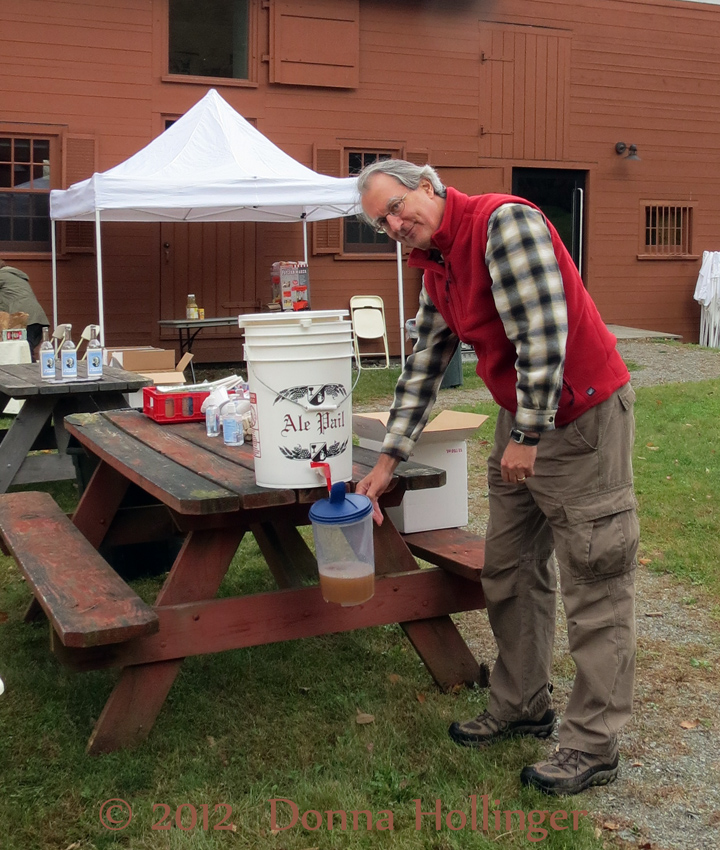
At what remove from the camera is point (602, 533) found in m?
2.61

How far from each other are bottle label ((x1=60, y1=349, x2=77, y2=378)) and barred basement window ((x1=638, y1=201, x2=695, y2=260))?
38.6 ft

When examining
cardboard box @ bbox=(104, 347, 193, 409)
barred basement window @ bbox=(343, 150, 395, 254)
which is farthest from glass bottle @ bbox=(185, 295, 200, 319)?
cardboard box @ bbox=(104, 347, 193, 409)

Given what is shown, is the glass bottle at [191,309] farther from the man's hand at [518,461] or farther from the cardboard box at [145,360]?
the man's hand at [518,461]

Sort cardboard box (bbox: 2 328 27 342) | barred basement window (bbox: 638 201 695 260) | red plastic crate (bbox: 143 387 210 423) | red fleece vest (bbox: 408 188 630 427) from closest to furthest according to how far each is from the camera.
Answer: red fleece vest (bbox: 408 188 630 427), red plastic crate (bbox: 143 387 210 423), cardboard box (bbox: 2 328 27 342), barred basement window (bbox: 638 201 695 260)

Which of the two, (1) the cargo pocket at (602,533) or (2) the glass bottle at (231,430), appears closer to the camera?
(1) the cargo pocket at (602,533)

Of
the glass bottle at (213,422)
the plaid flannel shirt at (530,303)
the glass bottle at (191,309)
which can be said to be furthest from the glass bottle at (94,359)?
the glass bottle at (191,309)

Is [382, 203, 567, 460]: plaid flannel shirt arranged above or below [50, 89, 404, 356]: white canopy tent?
below

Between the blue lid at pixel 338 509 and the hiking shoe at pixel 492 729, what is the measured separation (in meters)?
0.85

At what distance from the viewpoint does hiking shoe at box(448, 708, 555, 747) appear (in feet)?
9.81

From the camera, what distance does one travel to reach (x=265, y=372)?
8.69ft

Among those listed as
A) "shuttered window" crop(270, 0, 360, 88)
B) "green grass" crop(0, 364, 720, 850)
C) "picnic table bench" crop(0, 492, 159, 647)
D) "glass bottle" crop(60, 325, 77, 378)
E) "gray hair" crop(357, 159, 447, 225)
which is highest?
→ "shuttered window" crop(270, 0, 360, 88)

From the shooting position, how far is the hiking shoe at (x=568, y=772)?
267cm

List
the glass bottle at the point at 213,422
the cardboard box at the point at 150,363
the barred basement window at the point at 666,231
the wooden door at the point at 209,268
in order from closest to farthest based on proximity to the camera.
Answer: the glass bottle at the point at 213,422
the cardboard box at the point at 150,363
the wooden door at the point at 209,268
the barred basement window at the point at 666,231

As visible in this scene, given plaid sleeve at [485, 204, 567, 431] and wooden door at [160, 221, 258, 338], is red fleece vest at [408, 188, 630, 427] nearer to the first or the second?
plaid sleeve at [485, 204, 567, 431]
